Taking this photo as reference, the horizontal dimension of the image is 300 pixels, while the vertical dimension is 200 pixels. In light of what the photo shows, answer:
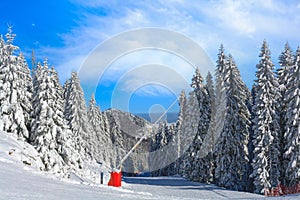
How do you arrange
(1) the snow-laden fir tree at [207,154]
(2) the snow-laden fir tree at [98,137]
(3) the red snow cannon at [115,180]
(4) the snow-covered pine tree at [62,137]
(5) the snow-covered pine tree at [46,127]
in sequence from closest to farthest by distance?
(3) the red snow cannon at [115,180], (5) the snow-covered pine tree at [46,127], (4) the snow-covered pine tree at [62,137], (1) the snow-laden fir tree at [207,154], (2) the snow-laden fir tree at [98,137]

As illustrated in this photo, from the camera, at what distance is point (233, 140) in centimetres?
3616

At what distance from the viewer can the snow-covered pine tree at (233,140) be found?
35625 mm

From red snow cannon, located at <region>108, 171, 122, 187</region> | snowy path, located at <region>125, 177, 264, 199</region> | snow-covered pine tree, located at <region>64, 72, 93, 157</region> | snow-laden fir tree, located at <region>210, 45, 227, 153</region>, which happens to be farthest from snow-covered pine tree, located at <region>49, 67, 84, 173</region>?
snow-covered pine tree, located at <region>64, 72, 93, 157</region>

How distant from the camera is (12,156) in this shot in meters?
15.8

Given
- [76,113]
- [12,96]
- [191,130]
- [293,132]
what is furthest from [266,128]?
[76,113]

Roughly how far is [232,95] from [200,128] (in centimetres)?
781

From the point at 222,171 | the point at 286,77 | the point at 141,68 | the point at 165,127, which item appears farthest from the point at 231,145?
the point at 165,127

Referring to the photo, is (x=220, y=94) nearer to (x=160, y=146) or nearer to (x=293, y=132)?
(x=293, y=132)

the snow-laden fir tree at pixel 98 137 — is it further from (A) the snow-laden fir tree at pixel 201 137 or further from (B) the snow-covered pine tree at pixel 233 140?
(B) the snow-covered pine tree at pixel 233 140

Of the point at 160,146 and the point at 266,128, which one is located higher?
the point at 160,146

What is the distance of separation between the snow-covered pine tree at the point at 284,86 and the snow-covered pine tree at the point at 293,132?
38 centimetres

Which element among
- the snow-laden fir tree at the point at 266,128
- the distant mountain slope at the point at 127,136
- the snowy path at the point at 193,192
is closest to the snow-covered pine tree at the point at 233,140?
the snowy path at the point at 193,192

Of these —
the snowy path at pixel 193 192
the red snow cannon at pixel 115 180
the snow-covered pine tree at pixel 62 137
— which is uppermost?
the snow-covered pine tree at pixel 62 137

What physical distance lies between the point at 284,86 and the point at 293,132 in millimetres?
5306
